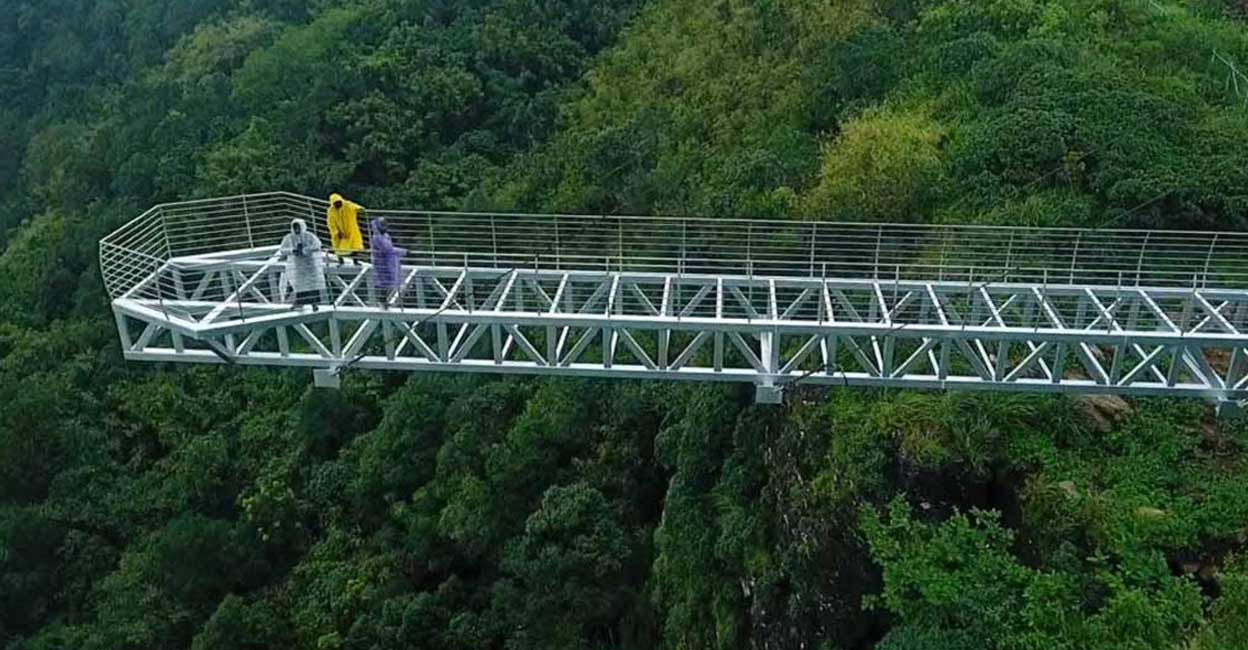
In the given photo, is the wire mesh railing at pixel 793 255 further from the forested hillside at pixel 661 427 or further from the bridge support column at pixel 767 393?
the bridge support column at pixel 767 393

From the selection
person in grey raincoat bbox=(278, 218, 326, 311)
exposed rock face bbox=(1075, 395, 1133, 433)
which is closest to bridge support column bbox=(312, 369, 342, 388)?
person in grey raincoat bbox=(278, 218, 326, 311)

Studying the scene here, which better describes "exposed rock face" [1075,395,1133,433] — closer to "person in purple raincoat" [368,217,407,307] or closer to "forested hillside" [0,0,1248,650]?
"forested hillside" [0,0,1248,650]

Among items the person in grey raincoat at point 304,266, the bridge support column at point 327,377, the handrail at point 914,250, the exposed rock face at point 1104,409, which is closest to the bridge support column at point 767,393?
the handrail at point 914,250

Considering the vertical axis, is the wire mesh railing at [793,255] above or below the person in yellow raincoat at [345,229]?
below

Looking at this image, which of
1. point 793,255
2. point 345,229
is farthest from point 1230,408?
point 345,229

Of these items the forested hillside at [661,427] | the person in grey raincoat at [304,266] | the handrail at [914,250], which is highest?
the person in grey raincoat at [304,266]

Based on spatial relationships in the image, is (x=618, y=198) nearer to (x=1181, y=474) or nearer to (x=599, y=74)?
(x=599, y=74)
